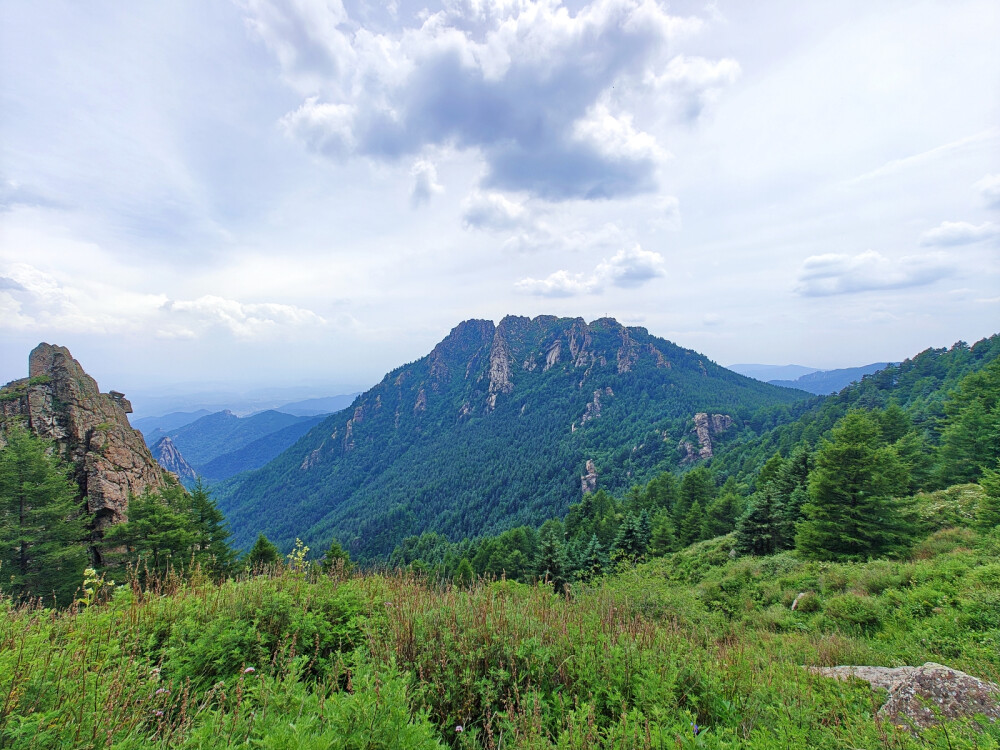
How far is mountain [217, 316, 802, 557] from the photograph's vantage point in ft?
342

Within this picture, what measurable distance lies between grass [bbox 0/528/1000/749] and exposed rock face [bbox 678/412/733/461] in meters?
93.6

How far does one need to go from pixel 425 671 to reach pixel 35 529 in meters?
23.5

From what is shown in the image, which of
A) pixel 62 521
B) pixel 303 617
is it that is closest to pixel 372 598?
pixel 303 617

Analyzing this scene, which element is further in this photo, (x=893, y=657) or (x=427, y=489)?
(x=427, y=489)

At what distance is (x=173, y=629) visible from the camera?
13.7 feet

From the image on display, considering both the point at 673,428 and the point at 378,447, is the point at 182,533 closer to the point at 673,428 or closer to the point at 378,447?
the point at 673,428

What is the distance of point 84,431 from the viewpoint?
24297 millimetres

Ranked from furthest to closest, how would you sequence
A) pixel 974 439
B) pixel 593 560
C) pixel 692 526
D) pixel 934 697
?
pixel 692 526 → pixel 593 560 → pixel 974 439 → pixel 934 697

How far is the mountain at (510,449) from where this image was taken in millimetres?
104250

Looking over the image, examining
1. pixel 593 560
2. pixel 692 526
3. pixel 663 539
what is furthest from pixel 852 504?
pixel 692 526

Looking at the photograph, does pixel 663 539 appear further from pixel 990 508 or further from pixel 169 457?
pixel 169 457

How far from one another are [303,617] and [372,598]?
1113mm

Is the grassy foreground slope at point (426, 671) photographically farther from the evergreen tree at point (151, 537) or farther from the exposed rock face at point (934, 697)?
the evergreen tree at point (151, 537)

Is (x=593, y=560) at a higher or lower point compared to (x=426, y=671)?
lower
